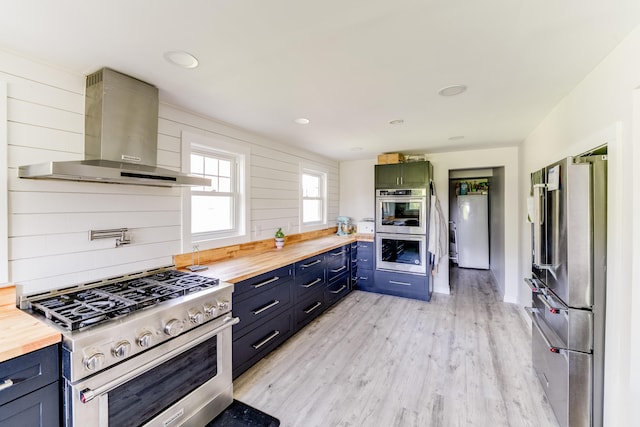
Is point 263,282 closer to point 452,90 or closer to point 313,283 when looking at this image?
point 313,283

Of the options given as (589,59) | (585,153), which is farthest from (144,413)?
(589,59)

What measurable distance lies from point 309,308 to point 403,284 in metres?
1.71

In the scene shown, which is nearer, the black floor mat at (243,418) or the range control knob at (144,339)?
the range control knob at (144,339)

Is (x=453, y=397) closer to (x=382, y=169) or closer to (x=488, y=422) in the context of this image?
(x=488, y=422)

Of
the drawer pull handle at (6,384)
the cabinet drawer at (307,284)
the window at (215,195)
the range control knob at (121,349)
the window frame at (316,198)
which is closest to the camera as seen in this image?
the drawer pull handle at (6,384)

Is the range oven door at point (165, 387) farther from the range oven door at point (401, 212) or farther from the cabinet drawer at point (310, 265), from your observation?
the range oven door at point (401, 212)

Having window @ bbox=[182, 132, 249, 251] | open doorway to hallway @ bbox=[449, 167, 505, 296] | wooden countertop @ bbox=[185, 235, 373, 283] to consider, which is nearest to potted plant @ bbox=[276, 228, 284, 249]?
wooden countertop @ bbox=[185, 235, 373, 283]

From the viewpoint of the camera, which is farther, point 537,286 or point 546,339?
point 537,286

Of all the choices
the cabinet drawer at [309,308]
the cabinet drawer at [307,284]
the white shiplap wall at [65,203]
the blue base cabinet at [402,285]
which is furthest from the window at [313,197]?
the white shiplap wall at [65,203]

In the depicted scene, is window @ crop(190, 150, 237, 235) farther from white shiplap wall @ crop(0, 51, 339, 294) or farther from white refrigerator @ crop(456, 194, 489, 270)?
white refrigerator @ crop(456, 194, 489, 270)

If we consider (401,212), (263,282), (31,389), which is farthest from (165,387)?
(401,212)

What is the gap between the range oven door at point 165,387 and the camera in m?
1.21

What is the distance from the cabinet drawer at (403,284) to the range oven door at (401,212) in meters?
0.69

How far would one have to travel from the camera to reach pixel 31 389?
3.69 feet
